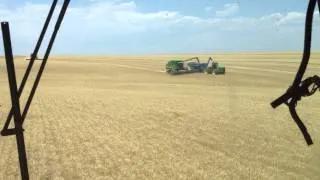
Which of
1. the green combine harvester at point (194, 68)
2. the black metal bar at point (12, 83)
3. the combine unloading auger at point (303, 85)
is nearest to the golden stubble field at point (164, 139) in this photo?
the black metal bar at point (12, 83)

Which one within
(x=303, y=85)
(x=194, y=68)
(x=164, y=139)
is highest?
(x=303, y=85)

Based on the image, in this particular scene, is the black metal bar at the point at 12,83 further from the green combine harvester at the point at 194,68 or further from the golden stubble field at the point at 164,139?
the green combine harvester at the point at 194,68

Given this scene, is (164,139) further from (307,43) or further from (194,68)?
(194,68)

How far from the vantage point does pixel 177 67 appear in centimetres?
3916

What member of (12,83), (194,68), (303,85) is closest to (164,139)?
(12,83)

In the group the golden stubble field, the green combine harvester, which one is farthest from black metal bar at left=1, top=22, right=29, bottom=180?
the green combine harvester

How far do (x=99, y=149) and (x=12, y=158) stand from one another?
187cm

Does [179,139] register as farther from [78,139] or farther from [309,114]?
[309,114]

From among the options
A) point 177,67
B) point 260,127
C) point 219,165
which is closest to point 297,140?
point 260,127

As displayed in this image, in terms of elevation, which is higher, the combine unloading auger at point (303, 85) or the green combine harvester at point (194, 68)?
the combine unloading auger at point (303, 85)

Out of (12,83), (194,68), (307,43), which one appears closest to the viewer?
(307,43)

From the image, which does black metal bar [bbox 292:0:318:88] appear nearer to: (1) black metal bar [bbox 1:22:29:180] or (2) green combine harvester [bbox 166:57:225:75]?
(1) black metal bar [bbox 1:22:29:180]

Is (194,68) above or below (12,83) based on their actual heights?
below

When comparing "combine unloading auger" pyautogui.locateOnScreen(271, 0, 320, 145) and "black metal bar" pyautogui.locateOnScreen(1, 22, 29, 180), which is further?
"black metal bar" pyautogui.locateOnScreen(1, 22, 29, 180)
